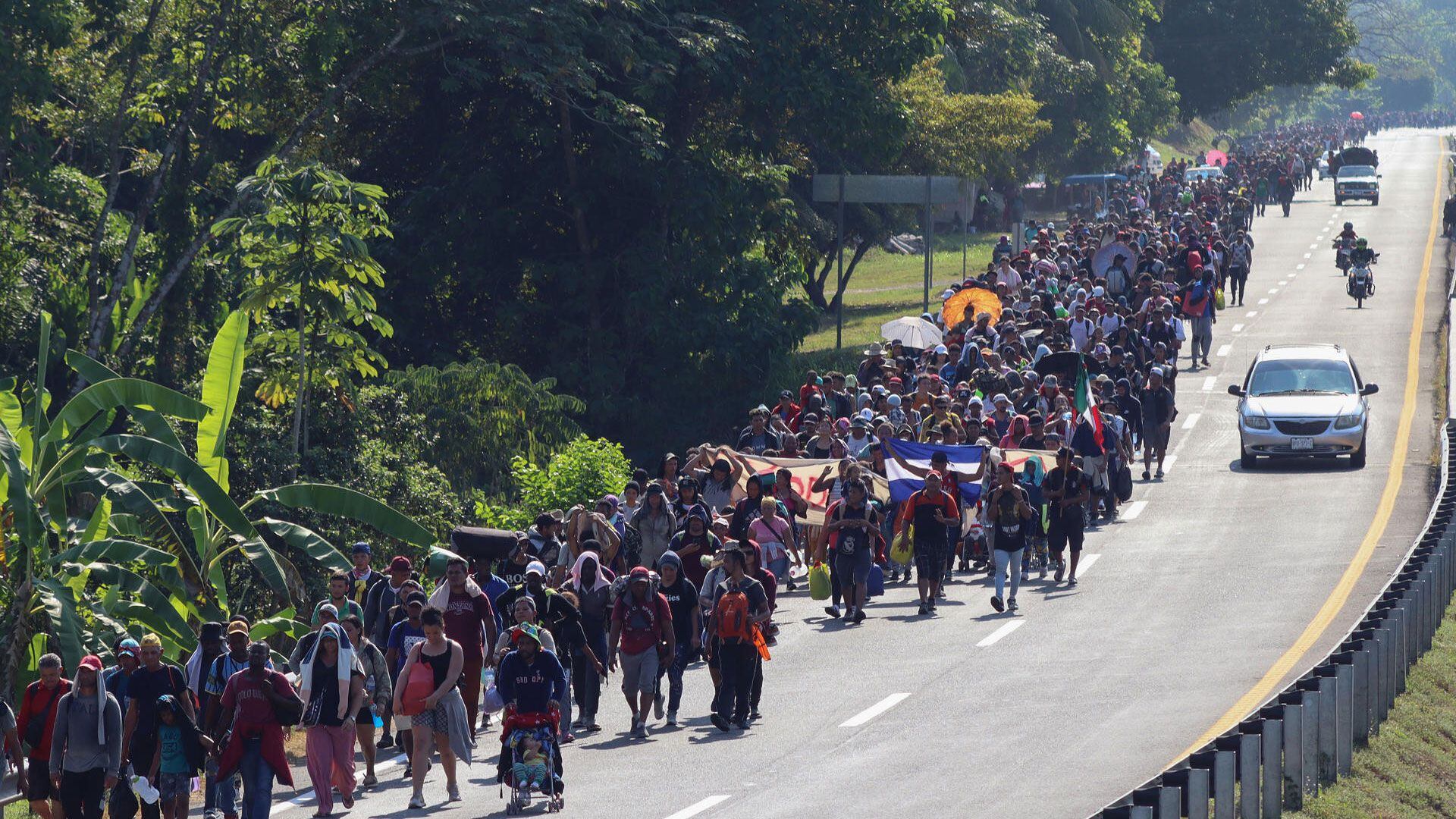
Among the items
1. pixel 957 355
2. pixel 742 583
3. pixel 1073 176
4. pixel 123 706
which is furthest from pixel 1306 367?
pixel 1073 176

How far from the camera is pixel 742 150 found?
113ft

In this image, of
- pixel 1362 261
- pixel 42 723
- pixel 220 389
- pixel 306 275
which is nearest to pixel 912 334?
pixel 306 275

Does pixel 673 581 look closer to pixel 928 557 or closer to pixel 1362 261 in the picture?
pixel 928 557

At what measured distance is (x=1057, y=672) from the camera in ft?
58.3

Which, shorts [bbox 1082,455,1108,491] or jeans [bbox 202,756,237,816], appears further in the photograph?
shorts [bbox 1082,455,1108,491]

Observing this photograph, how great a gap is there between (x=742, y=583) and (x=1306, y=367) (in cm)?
1624

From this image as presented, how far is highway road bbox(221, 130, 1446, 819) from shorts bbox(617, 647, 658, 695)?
43 centimetres

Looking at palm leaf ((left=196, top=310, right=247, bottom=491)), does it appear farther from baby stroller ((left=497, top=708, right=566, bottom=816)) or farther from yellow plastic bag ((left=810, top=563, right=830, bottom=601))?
yellow plastic bag ((left=810, top=563, right=830, bottom=601))

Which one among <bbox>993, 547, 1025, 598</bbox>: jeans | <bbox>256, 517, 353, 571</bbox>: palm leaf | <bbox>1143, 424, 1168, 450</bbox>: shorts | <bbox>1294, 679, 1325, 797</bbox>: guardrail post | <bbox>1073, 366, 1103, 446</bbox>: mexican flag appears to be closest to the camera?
<bbox>1294, 679, 1325, 797</bbox>: guardrail post

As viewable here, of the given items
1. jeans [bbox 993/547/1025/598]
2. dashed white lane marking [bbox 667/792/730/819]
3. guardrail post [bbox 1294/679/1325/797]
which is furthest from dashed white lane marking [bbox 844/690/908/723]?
guardrail post [bbox 1294/679/1325/797]

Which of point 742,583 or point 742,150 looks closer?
point 742,583

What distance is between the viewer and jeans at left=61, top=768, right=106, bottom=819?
42.2ft

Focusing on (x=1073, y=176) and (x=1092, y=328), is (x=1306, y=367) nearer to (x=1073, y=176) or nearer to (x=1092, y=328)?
(x=1092, y=328)

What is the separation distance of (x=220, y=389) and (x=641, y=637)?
4.66 meters
